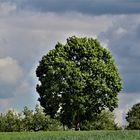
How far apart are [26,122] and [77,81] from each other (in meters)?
17.5

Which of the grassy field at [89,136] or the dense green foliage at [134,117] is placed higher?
the dense green foliage at [134,117]

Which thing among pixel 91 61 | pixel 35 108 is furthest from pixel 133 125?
pixel 91 61

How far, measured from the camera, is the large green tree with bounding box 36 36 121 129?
8119 cm

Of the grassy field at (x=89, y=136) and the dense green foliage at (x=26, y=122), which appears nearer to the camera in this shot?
the grassy field at (x=89, y=136)

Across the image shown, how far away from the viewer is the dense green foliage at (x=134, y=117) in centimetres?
10550

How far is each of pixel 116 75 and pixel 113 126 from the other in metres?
22.6

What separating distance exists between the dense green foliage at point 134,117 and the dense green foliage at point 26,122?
1848 cm

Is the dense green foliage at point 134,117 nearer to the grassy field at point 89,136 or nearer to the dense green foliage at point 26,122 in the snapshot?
the dense green foliage at point 26,122

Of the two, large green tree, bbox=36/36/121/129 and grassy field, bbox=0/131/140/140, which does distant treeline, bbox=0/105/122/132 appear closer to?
large green tree, bbox=36/36/121/129

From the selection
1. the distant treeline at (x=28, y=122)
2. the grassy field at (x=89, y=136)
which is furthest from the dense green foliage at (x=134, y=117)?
the grassy field at (x=89, y=136)

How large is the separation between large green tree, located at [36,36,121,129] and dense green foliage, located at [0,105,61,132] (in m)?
9.09

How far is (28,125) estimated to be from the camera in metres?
94.9

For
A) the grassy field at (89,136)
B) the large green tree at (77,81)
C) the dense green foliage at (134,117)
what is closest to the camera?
the grassy field at (89,136)

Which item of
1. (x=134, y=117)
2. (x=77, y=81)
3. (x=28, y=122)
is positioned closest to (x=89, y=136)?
(x=77, y=81)
